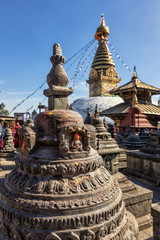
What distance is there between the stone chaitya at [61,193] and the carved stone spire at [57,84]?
23cm

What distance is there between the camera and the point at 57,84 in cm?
271

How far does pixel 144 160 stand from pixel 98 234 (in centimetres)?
430

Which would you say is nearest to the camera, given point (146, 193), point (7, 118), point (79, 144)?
point (79, 144)

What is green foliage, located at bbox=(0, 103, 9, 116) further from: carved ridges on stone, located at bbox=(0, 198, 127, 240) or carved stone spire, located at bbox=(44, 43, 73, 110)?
carved ridges on stone, located at bbox=(0, 198, 127, 240)

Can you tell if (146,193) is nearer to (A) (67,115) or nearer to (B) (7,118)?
(A) (67,115)

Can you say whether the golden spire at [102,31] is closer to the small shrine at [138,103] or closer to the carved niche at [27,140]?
the small shrine at [138,103]

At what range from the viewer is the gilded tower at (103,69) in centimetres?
3062

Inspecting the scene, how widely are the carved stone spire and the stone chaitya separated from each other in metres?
0.23

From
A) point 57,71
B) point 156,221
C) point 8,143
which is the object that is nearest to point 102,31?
point 8,143

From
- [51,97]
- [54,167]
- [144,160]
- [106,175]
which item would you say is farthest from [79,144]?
[144,160]

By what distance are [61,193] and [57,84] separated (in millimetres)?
1631

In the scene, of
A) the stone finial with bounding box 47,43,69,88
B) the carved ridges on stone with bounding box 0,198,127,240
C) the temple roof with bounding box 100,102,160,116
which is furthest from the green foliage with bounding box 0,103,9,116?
the carved ridges on stone with bounding box 0,198,127,240

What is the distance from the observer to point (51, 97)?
274 cm

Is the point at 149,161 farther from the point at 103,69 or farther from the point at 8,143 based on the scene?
the point at 103,69
